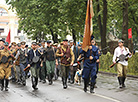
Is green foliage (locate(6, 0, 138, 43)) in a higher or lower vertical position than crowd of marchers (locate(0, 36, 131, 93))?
higher

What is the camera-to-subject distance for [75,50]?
17219mm

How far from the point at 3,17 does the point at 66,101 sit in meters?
95.9

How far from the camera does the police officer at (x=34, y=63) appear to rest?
13797 mm

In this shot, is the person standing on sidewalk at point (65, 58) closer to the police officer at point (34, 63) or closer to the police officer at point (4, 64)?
the police officer at point (34, 63)

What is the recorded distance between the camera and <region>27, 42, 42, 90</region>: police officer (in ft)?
45.3

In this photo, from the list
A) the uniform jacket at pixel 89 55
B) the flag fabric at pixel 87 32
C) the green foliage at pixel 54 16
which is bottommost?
the uniform jacket at pixel 89 55

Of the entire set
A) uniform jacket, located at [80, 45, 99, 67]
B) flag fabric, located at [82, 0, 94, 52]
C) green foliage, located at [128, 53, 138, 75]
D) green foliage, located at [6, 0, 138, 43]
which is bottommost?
green foliage, located at [128, 53, 138, 75]

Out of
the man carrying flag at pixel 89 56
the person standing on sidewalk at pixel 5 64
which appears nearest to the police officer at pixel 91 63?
the man carrying flag at pixel 89 56

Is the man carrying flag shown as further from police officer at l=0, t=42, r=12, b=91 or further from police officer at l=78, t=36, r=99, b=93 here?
police officer at l=0, t=42, r=12, b=91

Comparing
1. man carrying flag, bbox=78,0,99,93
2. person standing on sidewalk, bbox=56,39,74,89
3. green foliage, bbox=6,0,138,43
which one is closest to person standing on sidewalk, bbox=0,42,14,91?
person standing on sidewalk, bbox=56,39,74,89

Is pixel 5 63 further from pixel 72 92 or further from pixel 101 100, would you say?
pixel 101 100

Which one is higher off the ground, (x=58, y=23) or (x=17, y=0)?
(x=17, y=0)

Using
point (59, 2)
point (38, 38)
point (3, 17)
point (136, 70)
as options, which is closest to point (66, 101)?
point (136, 70)

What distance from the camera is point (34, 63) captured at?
45.5 feet
